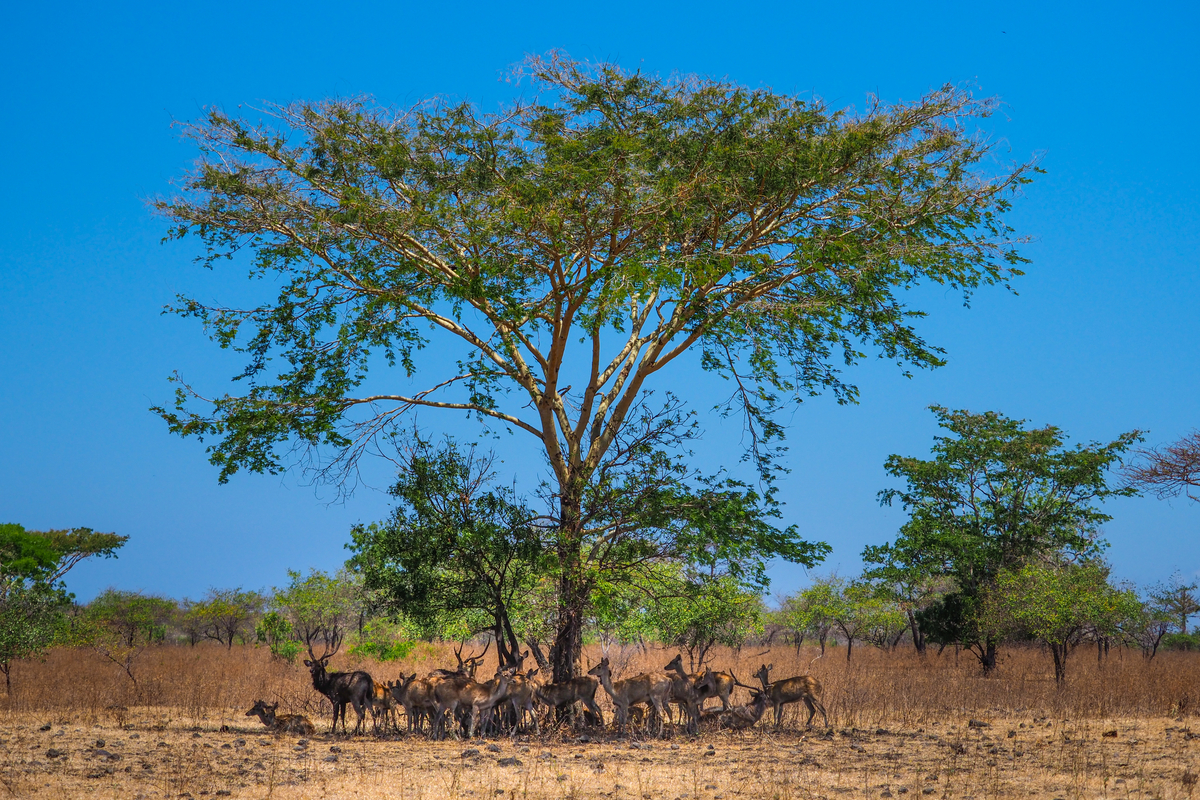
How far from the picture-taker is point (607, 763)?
12.3 meters

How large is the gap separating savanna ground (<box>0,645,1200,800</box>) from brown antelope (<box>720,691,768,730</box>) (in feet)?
0.64

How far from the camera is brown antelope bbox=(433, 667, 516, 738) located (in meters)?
14.5

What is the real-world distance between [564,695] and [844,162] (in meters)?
10.8

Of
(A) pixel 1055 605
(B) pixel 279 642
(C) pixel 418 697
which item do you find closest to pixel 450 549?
(C) pixel 418 697

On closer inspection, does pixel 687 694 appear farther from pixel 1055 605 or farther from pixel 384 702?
pixel 1055 605

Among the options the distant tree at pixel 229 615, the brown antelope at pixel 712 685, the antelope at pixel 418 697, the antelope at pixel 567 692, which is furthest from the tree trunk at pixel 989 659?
the distant tree at pixel 229 615

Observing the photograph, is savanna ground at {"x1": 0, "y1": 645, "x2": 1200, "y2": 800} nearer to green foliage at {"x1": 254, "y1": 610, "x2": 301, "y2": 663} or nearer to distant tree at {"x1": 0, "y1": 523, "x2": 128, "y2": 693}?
distant tree at {"x1": 0, "y1": 523, "x2": 128, "y2": 693}

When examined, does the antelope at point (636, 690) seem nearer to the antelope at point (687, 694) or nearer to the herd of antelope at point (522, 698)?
the herd of antelope at point (522, 698)

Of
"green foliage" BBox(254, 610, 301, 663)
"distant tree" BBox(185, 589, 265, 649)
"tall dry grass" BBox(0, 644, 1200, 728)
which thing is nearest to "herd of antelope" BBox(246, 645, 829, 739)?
"tall dry grass" BBox(0, 644, 1200, 728)

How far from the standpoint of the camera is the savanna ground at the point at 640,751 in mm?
10188

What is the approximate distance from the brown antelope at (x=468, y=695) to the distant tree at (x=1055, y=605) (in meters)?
15.9

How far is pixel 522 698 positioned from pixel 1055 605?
1701 cm

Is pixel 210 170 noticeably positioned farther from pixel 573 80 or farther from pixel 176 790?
pixel 176 790

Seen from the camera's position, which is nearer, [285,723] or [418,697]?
[418,697]
